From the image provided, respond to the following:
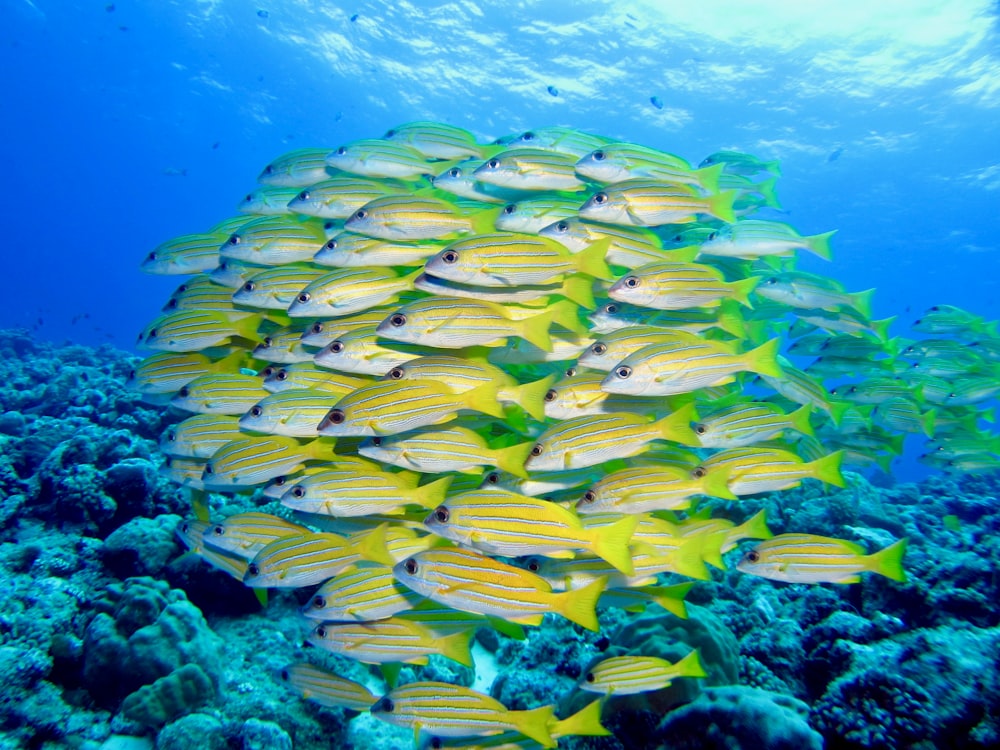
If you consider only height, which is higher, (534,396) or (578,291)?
(578,291)

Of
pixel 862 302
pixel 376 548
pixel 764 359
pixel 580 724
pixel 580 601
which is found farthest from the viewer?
pixel 862 302

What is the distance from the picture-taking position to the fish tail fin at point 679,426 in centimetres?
369

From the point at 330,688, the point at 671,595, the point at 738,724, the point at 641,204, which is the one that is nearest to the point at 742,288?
the point at 641,204

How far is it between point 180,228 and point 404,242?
164928mm

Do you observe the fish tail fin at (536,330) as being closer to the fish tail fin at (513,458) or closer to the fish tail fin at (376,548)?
the fish tail fin at (513,458)

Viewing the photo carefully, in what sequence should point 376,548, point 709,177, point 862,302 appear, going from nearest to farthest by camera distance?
point 376,548 → point 709,177 → point 862,302

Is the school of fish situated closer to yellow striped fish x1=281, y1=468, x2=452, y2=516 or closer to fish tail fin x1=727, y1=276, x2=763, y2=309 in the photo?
yellow striped fish x1=281, y1=468, x2=452, y2=516

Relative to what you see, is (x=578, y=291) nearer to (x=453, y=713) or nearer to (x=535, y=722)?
(x=535, y=722)

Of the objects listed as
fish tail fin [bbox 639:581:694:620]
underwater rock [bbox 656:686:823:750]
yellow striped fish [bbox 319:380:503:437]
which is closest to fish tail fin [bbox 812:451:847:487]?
fish tail fin [bbox 639:581:694:620]

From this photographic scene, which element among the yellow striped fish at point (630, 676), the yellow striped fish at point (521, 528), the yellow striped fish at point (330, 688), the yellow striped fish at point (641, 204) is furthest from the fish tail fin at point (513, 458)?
the yellow striped fish at point (330, 688)

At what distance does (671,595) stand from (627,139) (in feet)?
155

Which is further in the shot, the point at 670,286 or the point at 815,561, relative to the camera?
the point at 670,286

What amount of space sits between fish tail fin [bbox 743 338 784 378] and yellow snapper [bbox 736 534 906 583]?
4.30ft

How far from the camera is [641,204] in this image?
454 cm
